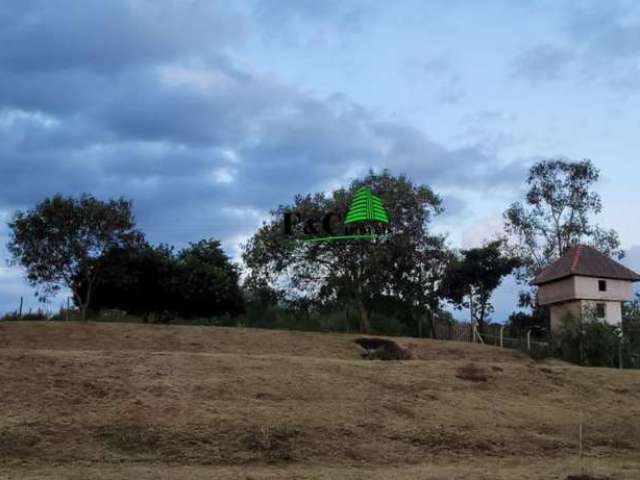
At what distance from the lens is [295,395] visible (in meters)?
16.4

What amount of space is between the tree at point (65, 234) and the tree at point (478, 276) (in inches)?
691

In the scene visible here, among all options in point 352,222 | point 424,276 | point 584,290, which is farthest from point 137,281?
point 584,290

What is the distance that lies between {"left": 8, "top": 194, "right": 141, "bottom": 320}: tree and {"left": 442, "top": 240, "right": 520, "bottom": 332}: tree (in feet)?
57.6

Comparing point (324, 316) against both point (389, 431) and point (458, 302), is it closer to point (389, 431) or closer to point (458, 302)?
point (458, 302)

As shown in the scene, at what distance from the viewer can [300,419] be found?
14.6 m

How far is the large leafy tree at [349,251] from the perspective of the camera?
115 ft

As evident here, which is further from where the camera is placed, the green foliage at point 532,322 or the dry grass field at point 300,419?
the green foliage at point 532,322

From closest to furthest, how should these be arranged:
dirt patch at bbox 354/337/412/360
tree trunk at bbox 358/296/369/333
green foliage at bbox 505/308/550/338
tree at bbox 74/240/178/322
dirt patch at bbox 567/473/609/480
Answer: dirt patch at bbox 567/473/609/480 < dirt patch at bbox 354/337/412/360 < tree at bbox 74/240/178/322 < tree trunk at bbox 358/296/369/333 < green foliage at bbox 505/308/550/338

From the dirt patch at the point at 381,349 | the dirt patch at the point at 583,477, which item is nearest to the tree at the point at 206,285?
the dirt patch at the point at 381,349

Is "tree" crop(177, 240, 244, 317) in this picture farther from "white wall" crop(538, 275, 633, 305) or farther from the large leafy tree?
"white wall" crop(538, 275, 633, 305)

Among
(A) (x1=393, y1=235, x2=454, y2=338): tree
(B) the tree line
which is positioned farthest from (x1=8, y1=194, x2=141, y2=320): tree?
(A) (x1=393, y1=235, x2=454, y2=338): tree

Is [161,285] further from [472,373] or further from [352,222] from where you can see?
[472,373]

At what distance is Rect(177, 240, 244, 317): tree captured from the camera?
105 ft

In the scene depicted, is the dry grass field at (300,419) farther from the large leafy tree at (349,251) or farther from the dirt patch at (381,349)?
the large leafy tree at (349,251)
